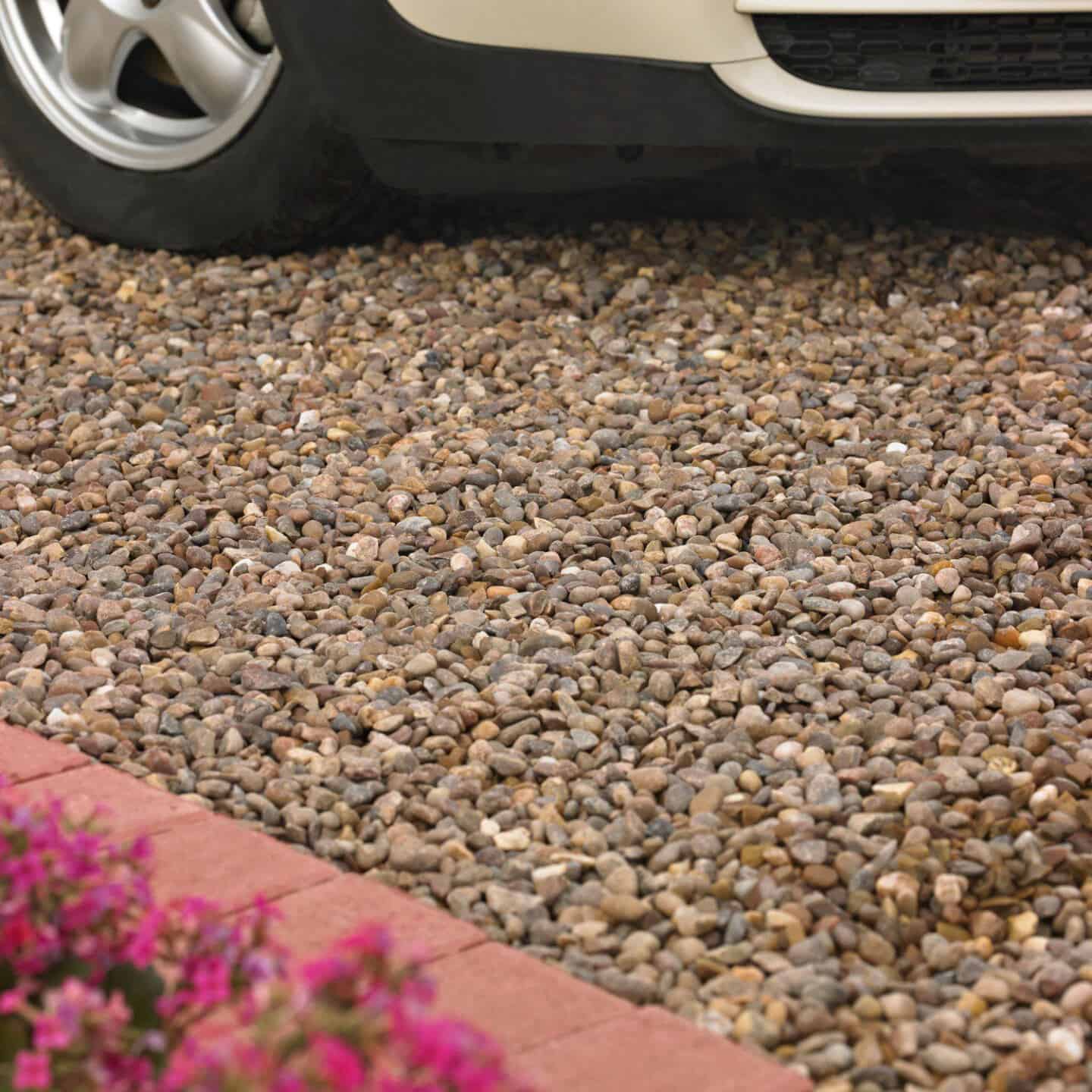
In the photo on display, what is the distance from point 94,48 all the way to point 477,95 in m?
1.05

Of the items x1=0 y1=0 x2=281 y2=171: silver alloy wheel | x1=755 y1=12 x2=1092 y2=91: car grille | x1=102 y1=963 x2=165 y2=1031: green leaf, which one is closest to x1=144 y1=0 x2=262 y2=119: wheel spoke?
x1=0 y1=0 x2=281 y2=171: silver alloy wheel

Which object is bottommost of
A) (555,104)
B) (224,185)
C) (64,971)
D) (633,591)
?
(633,591)

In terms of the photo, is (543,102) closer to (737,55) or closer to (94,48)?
(737,55)

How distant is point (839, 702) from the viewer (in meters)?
2.38

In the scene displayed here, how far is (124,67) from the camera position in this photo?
4.24 meters

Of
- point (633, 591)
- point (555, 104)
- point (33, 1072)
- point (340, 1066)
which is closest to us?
point (340, 1066)

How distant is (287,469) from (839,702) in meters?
1.24

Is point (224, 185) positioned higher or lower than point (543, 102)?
lower

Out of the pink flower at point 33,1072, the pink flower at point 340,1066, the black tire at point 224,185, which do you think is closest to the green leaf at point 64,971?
the pink flower at point 33,1072

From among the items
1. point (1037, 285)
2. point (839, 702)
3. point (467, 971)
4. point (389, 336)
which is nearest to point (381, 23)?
point (389, 336)

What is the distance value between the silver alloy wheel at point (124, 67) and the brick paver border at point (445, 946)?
2183mm

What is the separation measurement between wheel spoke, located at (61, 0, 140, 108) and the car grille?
1.55 meters

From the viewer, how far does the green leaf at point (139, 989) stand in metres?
1.43

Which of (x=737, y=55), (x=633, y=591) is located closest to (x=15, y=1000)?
(x=633, y=591)
